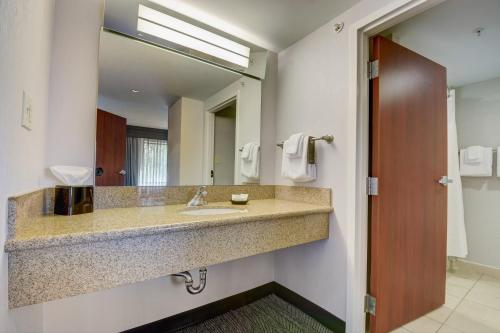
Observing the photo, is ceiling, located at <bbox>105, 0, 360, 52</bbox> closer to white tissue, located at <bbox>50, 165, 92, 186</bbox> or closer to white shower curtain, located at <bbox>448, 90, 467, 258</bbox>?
white tissue, located at <bbox>50, 165, 92, 186</bbox>

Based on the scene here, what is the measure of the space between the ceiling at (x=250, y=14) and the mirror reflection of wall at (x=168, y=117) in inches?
5.7

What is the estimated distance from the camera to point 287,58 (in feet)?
6.47

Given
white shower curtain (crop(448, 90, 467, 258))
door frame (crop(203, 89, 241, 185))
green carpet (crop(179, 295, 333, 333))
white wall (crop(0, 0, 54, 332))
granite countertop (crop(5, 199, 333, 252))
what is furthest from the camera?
white shower curtain (crop(448, 90, 467, 258))

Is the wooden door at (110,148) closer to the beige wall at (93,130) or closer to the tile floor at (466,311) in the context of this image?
the beige wall at (93,130)

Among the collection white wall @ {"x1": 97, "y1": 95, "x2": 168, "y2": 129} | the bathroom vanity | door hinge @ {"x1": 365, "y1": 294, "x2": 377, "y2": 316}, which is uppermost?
white wall @ {"x1": 97, "y1": 95, "x2": 168, "y2": 129}

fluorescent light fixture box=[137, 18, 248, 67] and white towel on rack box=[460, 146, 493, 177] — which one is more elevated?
fluorescent light fixture box=[137, 18, 248, 67]

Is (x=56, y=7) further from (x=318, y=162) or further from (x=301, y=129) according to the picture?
(x=318, y=162)

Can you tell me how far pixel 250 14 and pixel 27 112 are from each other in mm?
1346

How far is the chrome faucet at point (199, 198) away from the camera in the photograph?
1.49 metres

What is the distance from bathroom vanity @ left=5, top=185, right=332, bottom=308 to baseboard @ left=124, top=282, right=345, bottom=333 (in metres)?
0.57

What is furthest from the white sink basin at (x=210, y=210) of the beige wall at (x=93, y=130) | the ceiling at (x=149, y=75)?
the ceiling at (x=149, y=75)

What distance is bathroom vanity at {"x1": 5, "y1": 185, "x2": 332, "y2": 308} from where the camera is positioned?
0.73m

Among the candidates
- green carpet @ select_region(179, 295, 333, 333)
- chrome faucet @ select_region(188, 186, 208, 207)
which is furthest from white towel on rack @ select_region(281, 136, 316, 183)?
green carpet @ select_region(179, 295, 333, 333)

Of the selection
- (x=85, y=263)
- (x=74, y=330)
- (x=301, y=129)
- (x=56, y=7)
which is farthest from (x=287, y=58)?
(x=74, y=330)
